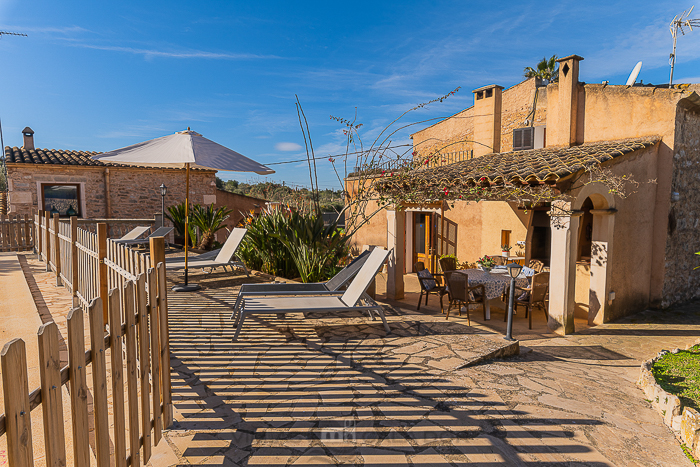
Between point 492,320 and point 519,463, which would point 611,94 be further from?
point 519,463

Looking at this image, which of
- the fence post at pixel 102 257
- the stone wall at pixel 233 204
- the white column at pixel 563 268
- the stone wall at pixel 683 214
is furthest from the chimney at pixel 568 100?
the stone wall at pixel 233 204

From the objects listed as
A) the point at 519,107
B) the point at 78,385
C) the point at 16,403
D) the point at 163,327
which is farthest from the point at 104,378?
the point at 519,107

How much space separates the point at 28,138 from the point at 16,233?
24.6 ft

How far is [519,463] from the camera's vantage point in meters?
2.46

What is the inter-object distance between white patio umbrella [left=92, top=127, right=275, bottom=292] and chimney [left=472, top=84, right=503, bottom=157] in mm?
9066

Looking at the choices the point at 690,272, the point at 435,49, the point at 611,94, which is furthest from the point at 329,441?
the point at 435,49

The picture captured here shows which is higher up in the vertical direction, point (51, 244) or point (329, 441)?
point (51, 244)

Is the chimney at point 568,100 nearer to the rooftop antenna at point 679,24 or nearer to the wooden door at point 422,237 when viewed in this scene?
the rooftop antenna at point 679,24

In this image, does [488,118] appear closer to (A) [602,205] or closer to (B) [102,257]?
(A) [602,205]

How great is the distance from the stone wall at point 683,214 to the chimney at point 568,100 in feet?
6.01

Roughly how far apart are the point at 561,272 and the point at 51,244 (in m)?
9.00

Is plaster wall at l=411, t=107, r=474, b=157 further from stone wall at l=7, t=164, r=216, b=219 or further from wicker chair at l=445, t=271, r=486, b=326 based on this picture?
stone wall at l=7, t=164, r=216, b=219

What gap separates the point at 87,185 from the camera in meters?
14.9

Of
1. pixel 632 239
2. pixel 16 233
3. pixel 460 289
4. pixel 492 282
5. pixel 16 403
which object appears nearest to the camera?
pixel 16 403
